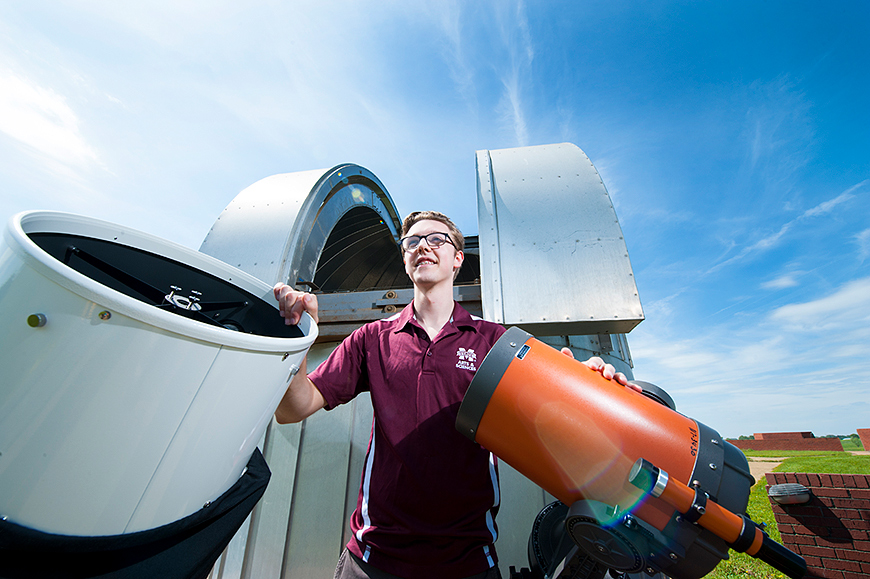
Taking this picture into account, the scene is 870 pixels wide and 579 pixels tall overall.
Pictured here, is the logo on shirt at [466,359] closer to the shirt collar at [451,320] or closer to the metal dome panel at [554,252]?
the shirt collar at [451,320]

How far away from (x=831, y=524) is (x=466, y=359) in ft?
14.9

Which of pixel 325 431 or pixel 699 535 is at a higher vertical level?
pixel 325 431

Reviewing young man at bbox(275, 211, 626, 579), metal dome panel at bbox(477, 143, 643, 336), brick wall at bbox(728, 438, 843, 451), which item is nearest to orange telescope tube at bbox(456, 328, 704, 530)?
young man at bbox(275, 211, 626, 579)

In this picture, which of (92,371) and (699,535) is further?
(699,535)

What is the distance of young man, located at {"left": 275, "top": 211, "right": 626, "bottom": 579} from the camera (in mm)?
1369

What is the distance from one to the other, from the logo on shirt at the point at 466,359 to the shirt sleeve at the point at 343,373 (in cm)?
47

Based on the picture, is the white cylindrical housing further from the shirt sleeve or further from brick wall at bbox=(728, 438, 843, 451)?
brick wall at bbox=(728, 438, 843, 451)

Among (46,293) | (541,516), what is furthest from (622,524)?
(46,293)

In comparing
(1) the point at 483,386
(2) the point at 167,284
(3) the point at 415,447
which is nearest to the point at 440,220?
(1) the point at 483,386

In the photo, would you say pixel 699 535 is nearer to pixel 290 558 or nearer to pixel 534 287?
pixel 534 287

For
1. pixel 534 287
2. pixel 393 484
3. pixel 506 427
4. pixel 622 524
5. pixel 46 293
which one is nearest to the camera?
pixel 46 293

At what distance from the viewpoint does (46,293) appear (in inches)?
29.2

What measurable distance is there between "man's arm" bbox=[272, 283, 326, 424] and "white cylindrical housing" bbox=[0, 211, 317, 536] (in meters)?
0.36

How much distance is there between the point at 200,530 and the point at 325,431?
1.66 m
